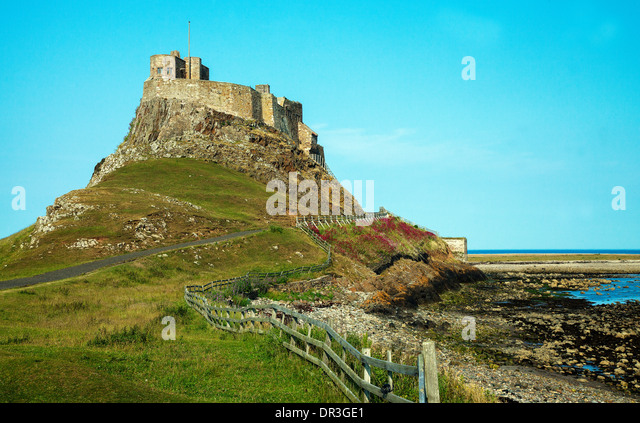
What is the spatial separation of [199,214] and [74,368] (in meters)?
46.5

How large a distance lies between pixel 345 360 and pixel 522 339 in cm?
2232

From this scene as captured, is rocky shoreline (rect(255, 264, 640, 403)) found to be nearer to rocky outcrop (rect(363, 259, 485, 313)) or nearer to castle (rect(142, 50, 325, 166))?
rocky outcrop (rect(363, 259, 485, 313))

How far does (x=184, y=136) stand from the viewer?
87.4 meters

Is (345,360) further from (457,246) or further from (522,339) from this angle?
(457,246)

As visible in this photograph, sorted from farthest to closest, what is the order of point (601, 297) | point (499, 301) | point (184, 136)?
point (184, 136), point (601, 297), point (499, 301)

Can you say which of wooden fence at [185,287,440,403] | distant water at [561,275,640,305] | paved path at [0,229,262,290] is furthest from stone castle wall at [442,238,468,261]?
wooden fence at [185,287,440,403]

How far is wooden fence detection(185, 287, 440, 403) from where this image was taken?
819cm

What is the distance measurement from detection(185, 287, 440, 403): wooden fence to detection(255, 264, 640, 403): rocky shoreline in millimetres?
6855

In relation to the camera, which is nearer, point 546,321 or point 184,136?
point 546,321

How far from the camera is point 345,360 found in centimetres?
1198

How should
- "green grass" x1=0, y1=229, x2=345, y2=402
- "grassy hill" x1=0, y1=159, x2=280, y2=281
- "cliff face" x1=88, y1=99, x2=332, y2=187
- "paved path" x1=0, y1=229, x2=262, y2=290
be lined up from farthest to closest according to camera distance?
1. "cliff face" x1=88, y1=99, x2=332, y2=187
2. "grassy hill" x1=0, y1=159, x2=280, y2=281
3. "paved path" x1=0, y1=229, x2=262, y2=290
4. "green grass" x1=0, y1=229, x2=345, y2=402

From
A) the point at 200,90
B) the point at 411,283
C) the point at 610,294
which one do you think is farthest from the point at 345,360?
the point at 200,90
